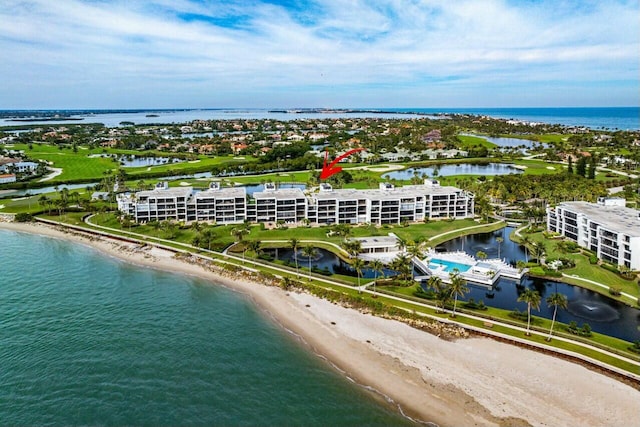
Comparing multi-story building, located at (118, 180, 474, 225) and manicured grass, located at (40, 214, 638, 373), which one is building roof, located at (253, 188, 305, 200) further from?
manicured grass, located at (40, 214, 638, 373)

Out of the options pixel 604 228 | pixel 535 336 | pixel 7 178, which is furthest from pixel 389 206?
pixel 7 178

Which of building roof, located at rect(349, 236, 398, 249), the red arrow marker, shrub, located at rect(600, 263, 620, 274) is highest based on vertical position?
the red arrow marker

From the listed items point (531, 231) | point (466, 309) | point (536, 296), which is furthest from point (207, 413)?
point (531, 231)

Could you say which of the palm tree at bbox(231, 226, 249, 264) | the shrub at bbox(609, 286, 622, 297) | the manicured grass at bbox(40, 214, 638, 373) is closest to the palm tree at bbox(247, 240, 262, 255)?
the palm tree at bbox(231, 226, 249, 264)

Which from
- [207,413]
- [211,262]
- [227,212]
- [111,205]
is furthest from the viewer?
[111,205]

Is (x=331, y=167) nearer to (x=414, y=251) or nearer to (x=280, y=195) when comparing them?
(x=280, y=195)

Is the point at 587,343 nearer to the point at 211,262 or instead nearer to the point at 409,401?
the point at 409,401
